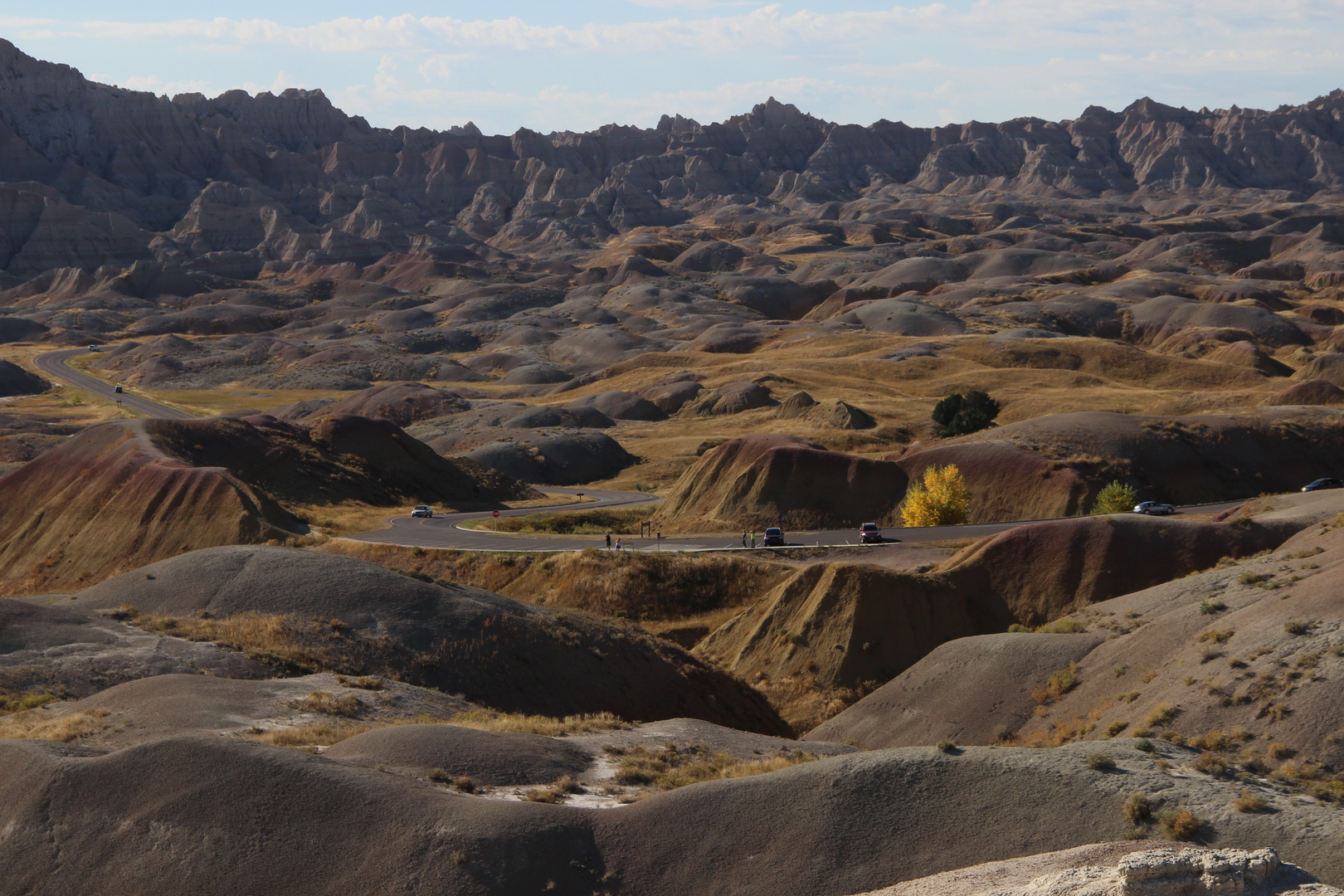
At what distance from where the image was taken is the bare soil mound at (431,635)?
1404 inches

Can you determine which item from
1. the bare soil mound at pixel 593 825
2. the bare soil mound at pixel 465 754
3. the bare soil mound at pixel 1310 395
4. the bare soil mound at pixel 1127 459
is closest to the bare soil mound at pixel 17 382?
the bare soil mound at pixel 1127 459

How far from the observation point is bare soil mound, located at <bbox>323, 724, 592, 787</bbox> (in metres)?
22.1

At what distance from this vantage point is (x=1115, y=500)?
6200 cm

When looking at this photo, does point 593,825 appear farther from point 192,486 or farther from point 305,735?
point 192,486

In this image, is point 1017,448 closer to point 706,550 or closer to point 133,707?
point 706,550

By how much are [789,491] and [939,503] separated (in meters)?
9.11

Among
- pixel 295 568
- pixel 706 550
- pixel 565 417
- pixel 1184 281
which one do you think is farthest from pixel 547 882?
pixel 1184 281

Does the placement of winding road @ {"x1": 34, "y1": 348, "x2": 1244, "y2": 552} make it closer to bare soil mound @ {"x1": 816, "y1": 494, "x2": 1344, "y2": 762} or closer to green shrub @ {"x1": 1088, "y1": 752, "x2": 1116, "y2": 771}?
bare soil mound @ {"x1": 816, "y1": 494, "x2": 1344, "y2": 762}

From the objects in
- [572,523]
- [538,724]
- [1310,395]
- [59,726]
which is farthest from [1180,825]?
[1310,395]

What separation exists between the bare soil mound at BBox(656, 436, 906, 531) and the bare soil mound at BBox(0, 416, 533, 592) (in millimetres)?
16778

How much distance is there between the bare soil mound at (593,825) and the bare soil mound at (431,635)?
14.4 m

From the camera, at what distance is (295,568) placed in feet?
133

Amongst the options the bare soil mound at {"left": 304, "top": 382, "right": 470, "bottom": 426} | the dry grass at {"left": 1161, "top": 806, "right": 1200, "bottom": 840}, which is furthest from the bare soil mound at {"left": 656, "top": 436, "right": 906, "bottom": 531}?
the bare soil mound at {"left": 304, "top": 382, "right": 470, "bottom": 426}

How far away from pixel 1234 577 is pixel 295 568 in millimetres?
30881
